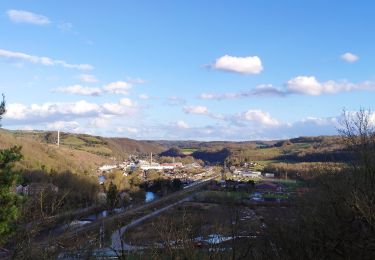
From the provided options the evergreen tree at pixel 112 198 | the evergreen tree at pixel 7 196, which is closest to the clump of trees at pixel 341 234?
the evergreen tree at pixel 112 198

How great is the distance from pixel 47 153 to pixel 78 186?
58262mm

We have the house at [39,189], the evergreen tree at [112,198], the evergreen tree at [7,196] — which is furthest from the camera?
the evergreen tree at [7,196]

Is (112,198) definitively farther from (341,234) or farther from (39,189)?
(341,234)

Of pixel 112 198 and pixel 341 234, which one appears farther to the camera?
pixel 112 198

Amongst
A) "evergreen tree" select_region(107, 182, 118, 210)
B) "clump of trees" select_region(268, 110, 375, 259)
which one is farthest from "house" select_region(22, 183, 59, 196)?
"clump of trees" select_region(268, 110, 375, 259)

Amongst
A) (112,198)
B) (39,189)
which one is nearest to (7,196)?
(39,189)

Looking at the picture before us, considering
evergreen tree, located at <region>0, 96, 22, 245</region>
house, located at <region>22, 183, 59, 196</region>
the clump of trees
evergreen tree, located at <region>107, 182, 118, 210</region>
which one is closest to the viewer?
the clump of trees

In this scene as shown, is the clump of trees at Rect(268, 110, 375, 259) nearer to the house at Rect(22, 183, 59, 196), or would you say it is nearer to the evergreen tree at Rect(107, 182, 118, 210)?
the evergreen tree at Rect(107, 182, 118, 210)

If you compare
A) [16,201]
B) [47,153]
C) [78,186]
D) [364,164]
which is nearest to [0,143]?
[47,153]

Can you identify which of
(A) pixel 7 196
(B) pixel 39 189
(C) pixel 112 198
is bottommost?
(C) pixel 112 198

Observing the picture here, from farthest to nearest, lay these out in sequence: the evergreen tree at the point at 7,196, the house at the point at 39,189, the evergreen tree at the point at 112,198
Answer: the evergreen tree at the point at 7,196, the house at the point at 39,189, the evergreen tree at the point at 112,198

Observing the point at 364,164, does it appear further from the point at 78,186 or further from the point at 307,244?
the point at 78,186

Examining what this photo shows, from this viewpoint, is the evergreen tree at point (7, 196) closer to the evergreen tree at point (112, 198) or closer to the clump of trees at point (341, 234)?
the evergreen tree at point (112, 198)

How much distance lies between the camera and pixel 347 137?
20.8m
